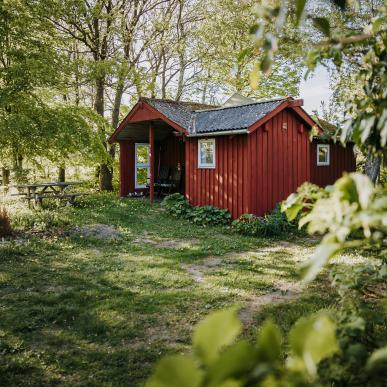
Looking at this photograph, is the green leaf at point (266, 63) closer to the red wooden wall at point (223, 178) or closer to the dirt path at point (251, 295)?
the dirt path at point (251, 295)

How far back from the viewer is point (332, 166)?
58.3 ft

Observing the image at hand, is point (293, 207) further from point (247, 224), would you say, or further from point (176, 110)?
point (176, 110)

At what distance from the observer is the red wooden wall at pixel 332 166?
56.3 feet

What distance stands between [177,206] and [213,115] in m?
3.29

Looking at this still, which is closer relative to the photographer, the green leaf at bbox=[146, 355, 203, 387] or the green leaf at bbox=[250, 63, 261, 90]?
the green leaf at bbox=[146, 355, 203, 387]

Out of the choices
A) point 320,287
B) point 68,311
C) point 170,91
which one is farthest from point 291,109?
point 170,91

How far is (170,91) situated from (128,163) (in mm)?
12141

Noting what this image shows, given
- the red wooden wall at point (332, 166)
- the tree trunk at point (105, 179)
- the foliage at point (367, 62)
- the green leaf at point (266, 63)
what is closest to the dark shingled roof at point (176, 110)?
the red wooden wall at point (332, 166)

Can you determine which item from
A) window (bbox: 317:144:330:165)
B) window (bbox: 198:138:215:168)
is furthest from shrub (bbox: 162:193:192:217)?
window (bbox: 317:144:330:165)

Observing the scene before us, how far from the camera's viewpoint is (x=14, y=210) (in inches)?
474

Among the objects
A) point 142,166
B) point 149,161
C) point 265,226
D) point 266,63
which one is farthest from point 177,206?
point 266,63

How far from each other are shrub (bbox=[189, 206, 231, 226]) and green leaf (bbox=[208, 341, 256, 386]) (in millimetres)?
11223

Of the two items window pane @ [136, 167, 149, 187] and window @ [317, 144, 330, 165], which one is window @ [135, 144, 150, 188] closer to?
window pane @ [136, 167, 149, 187]

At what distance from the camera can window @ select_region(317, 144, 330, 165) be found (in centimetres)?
1731
